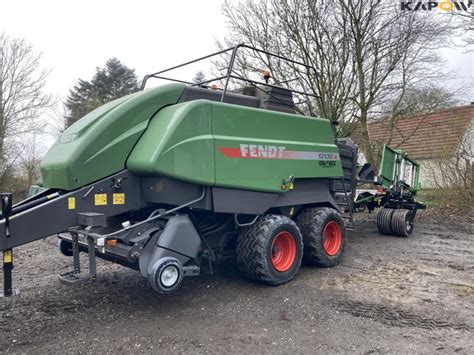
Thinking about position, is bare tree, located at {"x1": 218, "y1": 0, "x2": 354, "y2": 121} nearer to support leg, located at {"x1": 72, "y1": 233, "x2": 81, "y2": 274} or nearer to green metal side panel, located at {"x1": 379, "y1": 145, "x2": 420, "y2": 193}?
green metal side panel, located at {"x1": 379, "y1": 145, "x2": 420, "y2": 193}

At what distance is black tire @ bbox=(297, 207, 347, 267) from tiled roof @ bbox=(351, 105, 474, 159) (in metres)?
9.15

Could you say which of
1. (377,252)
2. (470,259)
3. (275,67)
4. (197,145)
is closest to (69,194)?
(197,145)

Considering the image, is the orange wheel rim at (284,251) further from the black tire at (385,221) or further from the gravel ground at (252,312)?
the black tire at (385,221)

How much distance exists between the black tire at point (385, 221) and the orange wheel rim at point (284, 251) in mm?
3909

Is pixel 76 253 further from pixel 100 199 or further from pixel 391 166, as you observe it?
pixel 391 166

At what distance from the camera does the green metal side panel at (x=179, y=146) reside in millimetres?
3828

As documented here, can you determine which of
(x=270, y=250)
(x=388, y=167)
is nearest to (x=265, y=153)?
(x=270, y=250)

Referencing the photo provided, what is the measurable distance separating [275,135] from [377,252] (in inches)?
122

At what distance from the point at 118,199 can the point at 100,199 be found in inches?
7.1

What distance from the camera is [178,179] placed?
3.93 m

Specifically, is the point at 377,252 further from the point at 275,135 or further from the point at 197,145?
the point at 197,145

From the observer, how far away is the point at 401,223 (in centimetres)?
793

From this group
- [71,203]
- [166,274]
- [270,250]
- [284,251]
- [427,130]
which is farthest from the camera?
[427,130]

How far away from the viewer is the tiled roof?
1366 centimetres
